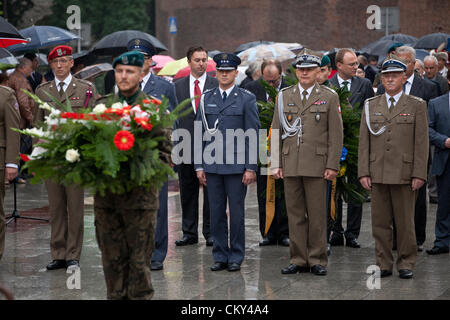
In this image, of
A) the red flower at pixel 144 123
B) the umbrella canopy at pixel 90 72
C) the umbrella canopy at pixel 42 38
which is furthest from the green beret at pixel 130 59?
the umbrella canopy at pixel 42 38

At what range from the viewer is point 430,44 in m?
22.6

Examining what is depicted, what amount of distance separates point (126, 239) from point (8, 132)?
2.78 m

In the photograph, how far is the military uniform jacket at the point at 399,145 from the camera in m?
8.07

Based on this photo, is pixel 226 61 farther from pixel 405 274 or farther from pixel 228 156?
pixel 405 274

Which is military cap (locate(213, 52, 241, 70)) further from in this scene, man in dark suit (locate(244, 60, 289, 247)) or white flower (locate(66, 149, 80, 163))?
white flower (locate(66, 149, 80, 163))

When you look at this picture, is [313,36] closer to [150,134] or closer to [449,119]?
[449,119]

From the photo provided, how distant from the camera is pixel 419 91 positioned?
32.3ft

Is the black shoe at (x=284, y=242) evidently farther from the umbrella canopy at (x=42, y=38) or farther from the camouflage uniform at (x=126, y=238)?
the umbrella canopy at (x=42, y=38)

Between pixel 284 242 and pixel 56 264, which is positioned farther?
pixel 284 242

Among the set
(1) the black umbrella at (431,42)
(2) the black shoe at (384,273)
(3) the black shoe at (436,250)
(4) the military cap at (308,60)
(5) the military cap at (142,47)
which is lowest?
(2) the black shoe at (384,273)

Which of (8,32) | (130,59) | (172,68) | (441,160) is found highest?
(8,32)

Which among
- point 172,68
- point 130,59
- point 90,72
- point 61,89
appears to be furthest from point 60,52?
point 172,68

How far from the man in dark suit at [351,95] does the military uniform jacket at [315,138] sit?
1515mm
